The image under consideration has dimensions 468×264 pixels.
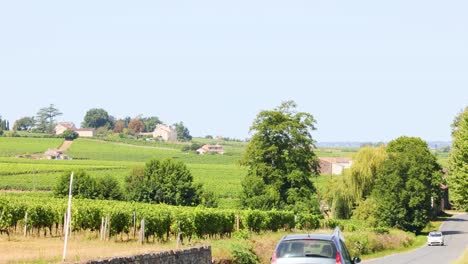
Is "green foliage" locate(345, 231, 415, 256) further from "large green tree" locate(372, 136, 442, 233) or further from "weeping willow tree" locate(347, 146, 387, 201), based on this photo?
"weeping willow tree" locate(347, 146, 387, 201)

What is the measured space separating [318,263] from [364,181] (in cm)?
7506

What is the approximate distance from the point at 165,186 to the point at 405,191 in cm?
2412

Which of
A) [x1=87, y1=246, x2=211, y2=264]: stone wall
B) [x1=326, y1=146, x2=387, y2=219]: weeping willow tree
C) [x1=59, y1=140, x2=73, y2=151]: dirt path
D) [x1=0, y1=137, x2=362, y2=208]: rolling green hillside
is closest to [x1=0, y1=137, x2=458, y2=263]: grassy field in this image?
[x1=0, y1=137, x2=362, y2=208]: rolling green hillside

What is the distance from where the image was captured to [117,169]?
124 m

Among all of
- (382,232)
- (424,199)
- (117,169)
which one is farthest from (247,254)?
(117,169)

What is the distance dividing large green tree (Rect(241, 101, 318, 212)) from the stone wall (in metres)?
50.3

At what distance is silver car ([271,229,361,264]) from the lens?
17203mm

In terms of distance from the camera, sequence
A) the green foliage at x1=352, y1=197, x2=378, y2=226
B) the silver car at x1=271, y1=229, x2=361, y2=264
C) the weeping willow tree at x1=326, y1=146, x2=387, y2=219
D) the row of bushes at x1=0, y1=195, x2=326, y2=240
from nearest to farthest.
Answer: the silver car at x1=271, y1=229, x2=361, y2=264
the row of bushes at x1=0, y1=195, x2=326, y2=240
the green foliage at x1=352, y1=197, x2=378, y2=226
the weeping willow tree at x1=326, y1=146, x2=387, y2=219

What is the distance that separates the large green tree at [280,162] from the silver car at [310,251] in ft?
196

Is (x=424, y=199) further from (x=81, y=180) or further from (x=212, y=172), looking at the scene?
(x=212, y=172)

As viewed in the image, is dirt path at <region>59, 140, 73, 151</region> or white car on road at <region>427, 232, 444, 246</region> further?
dirt path at <region>59, 140, 73, 151</region>

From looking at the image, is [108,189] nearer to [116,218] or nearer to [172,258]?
[116,218]

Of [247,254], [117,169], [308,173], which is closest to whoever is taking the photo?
[247,254]

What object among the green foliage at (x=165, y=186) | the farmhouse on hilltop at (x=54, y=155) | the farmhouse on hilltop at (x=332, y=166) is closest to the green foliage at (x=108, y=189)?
the green foliage at (x=165, y=186)
